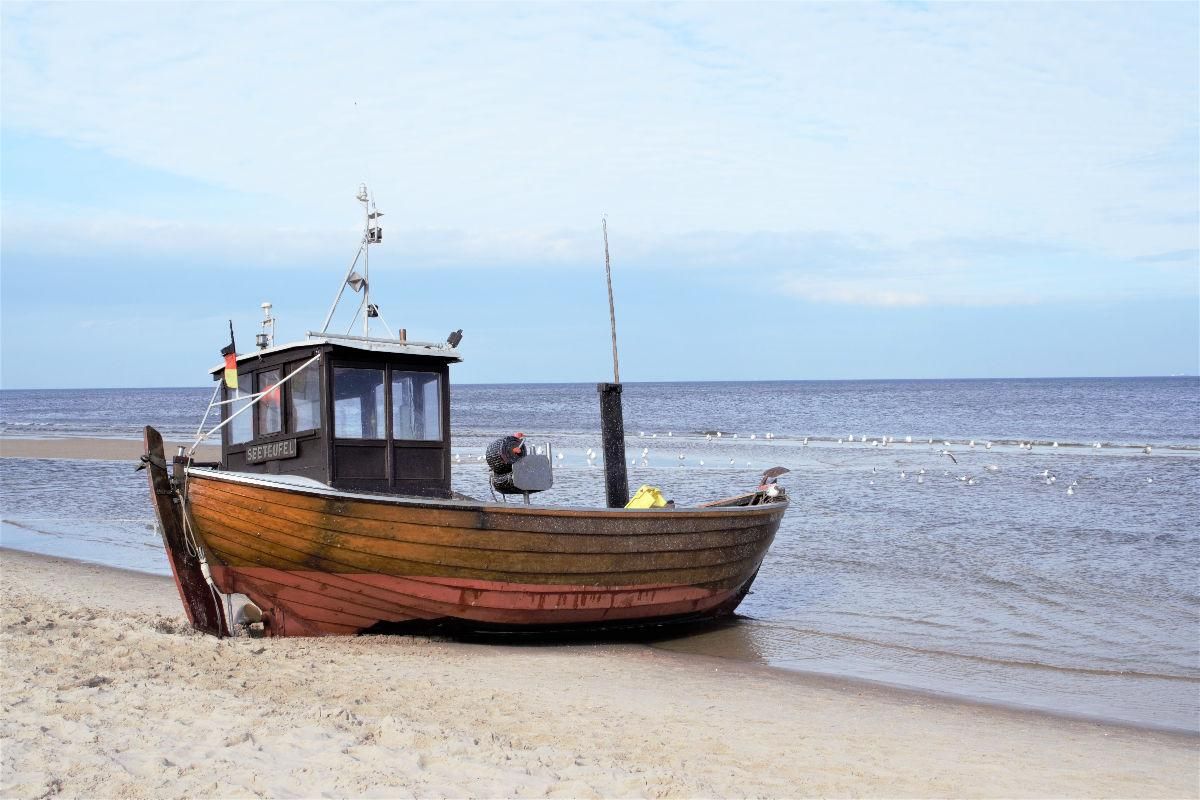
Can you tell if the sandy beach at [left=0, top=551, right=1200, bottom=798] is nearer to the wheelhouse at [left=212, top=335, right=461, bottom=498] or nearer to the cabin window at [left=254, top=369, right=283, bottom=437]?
the wheelhouse at [left=212, top=335, right=461, bottom=498]

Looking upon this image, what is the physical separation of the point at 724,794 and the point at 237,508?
4754 millimetres

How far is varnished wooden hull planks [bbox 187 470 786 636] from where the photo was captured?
28.3ft

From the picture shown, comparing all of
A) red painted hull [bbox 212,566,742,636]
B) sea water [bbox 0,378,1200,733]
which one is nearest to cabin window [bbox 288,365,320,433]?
red painted hull [bbox 212,566,742,636]

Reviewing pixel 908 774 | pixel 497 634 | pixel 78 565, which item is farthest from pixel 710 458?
pixel 908 774

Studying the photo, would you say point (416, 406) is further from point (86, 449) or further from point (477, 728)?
point (86, 449)

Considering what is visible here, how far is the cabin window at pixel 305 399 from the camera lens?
932 cm

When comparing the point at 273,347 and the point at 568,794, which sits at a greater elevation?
the point at 273,347

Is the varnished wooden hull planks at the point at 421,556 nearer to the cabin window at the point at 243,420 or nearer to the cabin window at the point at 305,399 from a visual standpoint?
the cabin window at the point at 305,399

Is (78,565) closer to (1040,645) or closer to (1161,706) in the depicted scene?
(1040,645)

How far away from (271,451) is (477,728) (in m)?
3.98

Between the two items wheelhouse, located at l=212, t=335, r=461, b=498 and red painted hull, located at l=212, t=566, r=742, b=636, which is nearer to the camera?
red painted hull, located at l=212, t=566, r=742, b=636

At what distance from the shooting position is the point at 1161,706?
29.1 ft

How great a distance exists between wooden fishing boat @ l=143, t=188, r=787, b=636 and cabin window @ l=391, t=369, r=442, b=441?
1 cm

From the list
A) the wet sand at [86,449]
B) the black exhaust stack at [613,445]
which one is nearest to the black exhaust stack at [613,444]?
the black exhaust stack at [613,445]
